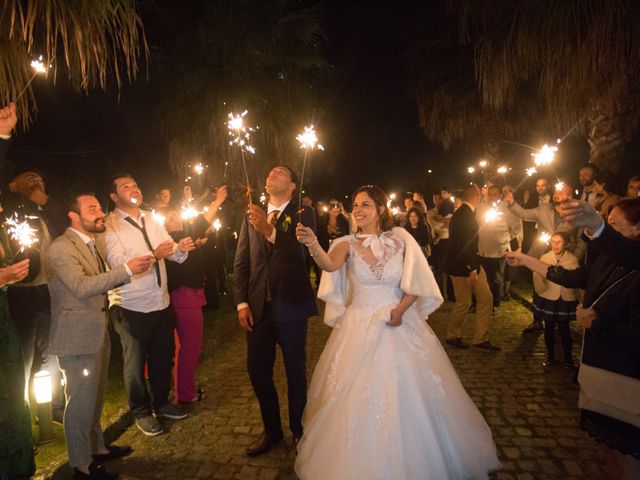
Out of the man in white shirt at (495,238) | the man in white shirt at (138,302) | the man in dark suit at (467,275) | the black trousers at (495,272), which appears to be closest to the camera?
the man in white shirt at (138,302)

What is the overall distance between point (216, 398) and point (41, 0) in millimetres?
4148

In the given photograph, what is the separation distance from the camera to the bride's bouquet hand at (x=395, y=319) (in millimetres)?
3438

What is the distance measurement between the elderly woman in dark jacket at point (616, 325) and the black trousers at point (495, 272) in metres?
5.01

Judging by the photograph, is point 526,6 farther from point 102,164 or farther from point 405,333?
point 102,164

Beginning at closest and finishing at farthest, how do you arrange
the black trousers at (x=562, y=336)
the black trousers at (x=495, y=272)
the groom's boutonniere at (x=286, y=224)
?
the groom's boutonniere at (x=286, y=224) → the black trousers at (x=562, y=336) → the black trousers at (x=495, y=272)

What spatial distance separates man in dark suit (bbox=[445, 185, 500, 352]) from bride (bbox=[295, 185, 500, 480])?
10.2ft

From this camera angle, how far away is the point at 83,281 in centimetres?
341

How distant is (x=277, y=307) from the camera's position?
3.82m

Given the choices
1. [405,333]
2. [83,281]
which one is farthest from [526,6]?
[83,281]

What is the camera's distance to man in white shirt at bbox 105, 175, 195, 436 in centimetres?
416

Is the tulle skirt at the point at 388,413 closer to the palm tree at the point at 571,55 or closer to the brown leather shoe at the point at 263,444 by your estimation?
the brown leather shoe at the point at 263,444

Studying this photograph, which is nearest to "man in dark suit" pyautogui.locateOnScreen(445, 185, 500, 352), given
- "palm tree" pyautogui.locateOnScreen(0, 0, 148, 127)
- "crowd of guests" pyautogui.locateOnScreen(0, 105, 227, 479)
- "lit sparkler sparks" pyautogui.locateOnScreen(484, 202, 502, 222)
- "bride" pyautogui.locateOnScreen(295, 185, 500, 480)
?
"lit sparkler sparks" pyautogui.locateOnScreen(484, 202, 502, 222)

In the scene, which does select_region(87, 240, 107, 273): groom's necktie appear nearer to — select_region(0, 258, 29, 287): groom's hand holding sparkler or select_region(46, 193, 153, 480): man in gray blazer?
select_region(46, 193, 153, 480): man in gray blazer

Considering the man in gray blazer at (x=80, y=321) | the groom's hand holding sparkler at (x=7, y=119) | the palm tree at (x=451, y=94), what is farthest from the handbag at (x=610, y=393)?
the palm tree at (x=451, y=94)
